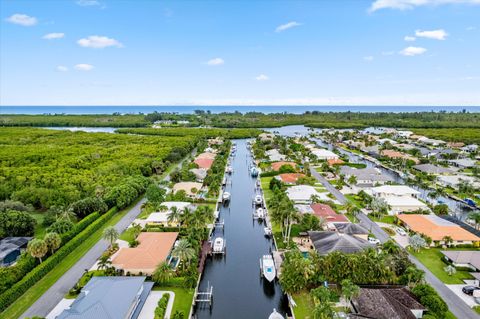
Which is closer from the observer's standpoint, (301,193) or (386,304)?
(386,304)

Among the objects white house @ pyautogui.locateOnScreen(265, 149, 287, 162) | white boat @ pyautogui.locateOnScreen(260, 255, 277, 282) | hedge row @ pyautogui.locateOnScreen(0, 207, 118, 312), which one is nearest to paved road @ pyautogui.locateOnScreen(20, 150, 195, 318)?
hedge row @ pyautogui.locateOnScreen(0, 207, 118, 312)

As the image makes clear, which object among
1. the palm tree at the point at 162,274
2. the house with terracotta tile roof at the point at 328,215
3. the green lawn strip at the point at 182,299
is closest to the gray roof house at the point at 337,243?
the house with terracotta tile roof at the point at 328,215

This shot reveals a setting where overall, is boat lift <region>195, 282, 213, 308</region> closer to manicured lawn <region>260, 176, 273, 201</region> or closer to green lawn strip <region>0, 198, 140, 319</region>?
green lawn strip <region>0, 198, 140, 319</region>

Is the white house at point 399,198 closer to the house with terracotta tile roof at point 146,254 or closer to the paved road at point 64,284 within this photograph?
the house with terracotta tile roof at point 146,254

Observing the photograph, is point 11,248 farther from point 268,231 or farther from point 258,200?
point 258,200

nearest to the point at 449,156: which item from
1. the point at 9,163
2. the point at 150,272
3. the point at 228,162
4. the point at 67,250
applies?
the point at 228,162

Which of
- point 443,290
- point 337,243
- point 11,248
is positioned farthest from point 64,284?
point 443,290
